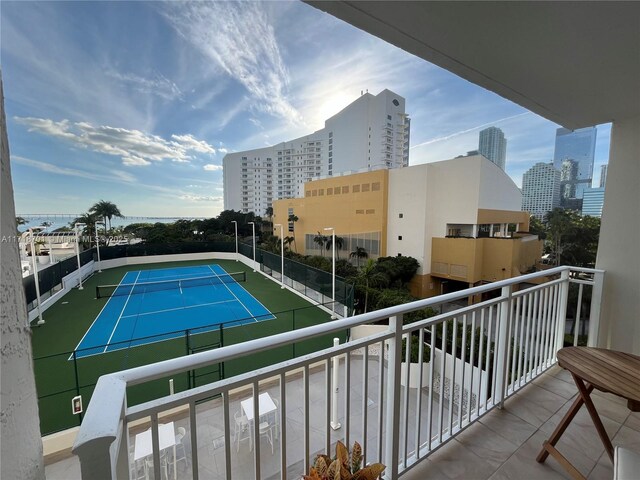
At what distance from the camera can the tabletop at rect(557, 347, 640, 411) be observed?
52.9 inches

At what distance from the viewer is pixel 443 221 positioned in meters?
16.5

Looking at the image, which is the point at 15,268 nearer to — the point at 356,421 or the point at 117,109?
the point at 356,421

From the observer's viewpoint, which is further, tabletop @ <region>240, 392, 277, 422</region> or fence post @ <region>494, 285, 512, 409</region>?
tabletop @ <region>240, 392, 277, 422</region>

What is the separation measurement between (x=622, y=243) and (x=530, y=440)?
2.04 meters

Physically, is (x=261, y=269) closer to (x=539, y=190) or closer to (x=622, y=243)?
(x=539, y=190)

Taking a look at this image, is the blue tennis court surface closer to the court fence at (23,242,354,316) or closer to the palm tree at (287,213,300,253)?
the court fence at (23,242,354,316)

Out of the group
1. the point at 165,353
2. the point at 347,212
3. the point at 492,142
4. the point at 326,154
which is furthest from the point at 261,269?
the point at 326,154

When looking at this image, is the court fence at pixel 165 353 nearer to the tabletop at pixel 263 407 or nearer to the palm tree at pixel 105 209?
the tabletop at pixel 263 407

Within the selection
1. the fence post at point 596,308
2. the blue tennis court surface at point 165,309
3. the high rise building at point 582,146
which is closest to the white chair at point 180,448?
the blue tennis court surface at point 165,309

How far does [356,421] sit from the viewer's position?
17.0ft

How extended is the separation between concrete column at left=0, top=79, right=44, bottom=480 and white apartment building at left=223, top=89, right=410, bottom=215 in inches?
1392

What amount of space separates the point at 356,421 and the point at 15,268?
19.1ft

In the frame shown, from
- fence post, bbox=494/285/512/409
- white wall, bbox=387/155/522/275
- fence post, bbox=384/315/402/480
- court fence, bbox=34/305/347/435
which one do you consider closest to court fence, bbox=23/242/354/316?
court fence, bbox=34/305/347/435

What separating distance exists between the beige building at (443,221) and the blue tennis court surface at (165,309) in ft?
31.4
